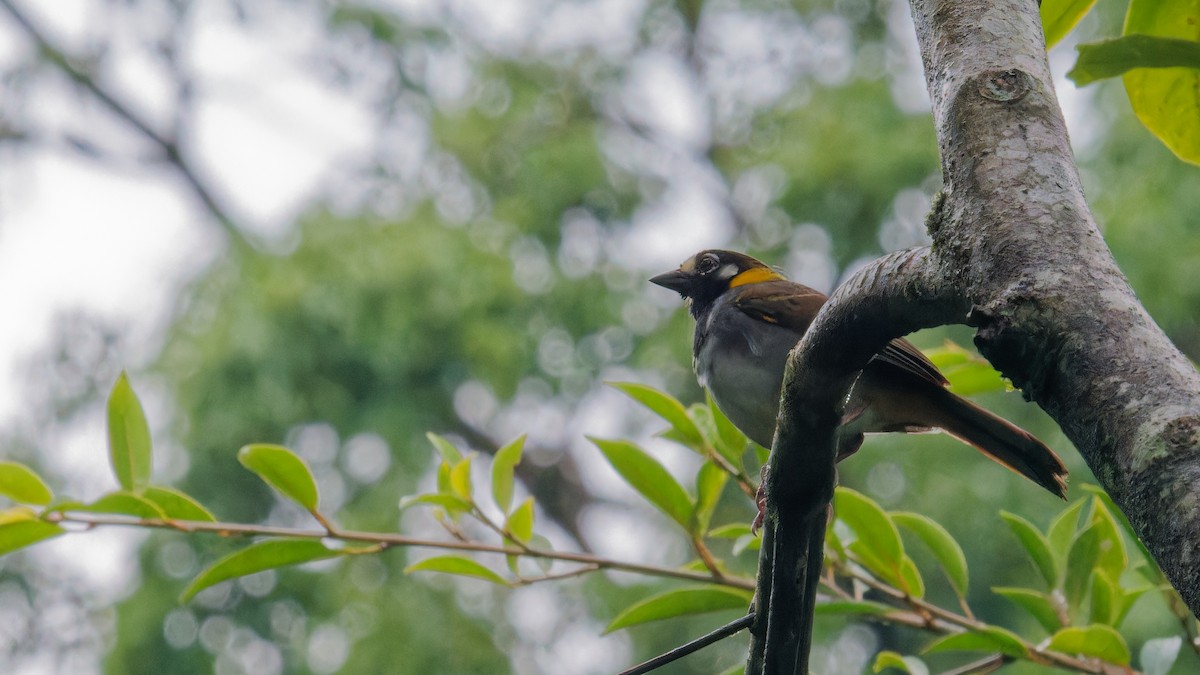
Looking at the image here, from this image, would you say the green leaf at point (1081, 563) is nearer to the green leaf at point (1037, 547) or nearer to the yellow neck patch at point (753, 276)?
the green leaf at point (1037, 547)

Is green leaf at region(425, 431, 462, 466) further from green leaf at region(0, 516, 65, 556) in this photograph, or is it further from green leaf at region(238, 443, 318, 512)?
green leaf at region(0, 516, 65, 556)

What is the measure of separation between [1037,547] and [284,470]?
4.94 ft

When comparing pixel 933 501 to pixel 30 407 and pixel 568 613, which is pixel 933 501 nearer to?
pixel 568 613

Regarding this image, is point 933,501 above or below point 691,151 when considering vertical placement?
below

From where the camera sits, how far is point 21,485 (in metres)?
2.06

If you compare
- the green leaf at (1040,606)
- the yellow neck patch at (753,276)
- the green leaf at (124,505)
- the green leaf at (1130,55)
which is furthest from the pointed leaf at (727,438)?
the green leaf at (1130,55)

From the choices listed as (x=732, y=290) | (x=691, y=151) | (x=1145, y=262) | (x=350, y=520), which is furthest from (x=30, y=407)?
(x=1145, y=262)

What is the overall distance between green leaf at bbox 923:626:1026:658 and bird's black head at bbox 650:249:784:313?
1.51 meters

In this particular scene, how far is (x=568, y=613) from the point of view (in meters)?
8.20

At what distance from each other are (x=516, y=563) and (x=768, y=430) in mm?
645

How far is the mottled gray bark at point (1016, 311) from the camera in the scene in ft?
2.43

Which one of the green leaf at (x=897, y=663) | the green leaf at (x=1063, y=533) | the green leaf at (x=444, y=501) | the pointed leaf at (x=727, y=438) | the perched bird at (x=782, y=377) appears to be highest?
the perched bird at (x=782, y=377)

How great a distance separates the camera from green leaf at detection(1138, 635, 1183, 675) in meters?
1.86

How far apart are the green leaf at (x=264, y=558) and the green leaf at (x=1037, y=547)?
4.30 feet
